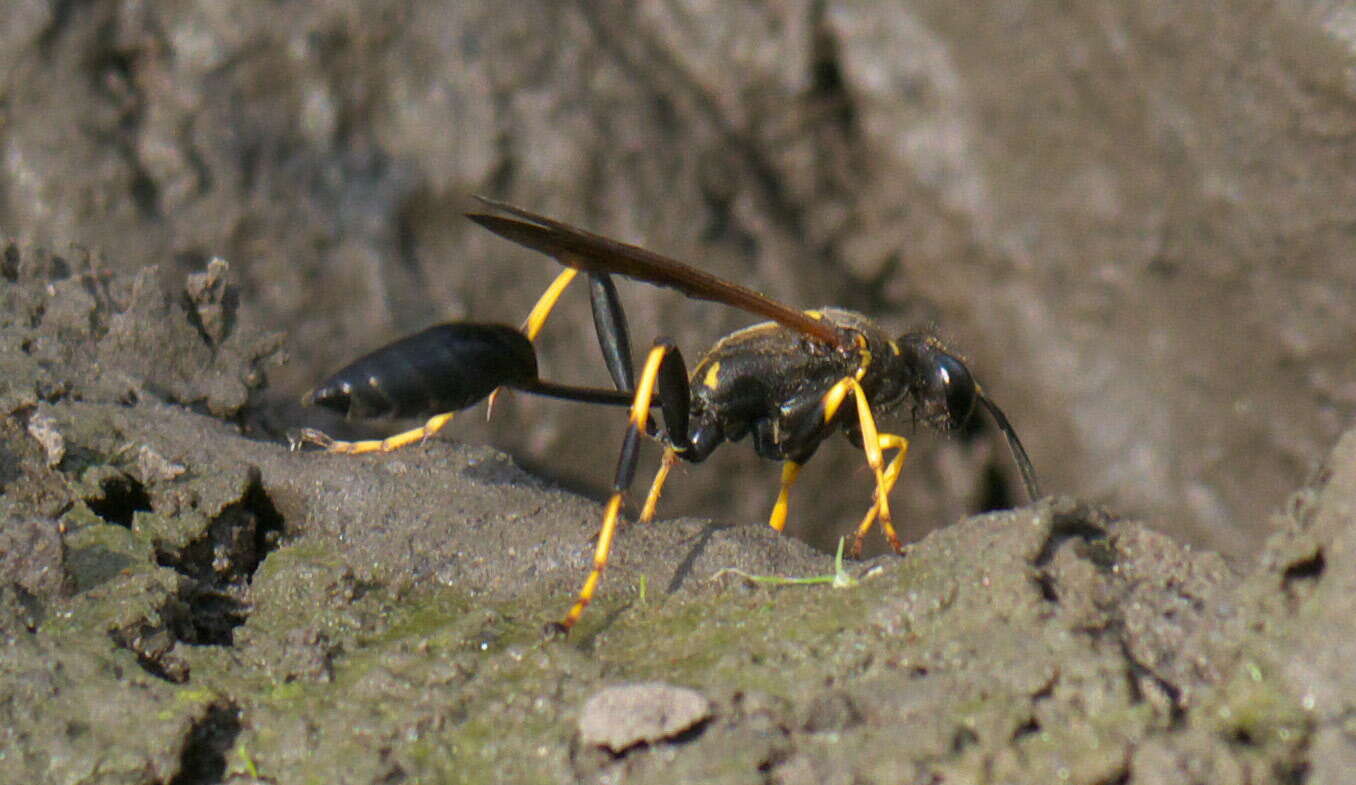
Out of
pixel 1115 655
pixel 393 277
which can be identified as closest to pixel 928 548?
pixel 1115 655

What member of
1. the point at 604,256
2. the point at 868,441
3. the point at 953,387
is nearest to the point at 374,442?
the point at 604,256

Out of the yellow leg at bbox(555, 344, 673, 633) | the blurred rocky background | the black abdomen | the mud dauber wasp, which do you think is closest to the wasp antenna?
the mud dauber wasp

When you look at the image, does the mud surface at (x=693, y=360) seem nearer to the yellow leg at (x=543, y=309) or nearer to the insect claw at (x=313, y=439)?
the insect claw at (x=313, y=439)

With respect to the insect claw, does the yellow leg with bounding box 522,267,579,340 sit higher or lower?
higher

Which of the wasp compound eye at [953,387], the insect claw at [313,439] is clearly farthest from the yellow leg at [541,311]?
the wasp compound eye at [953,387]

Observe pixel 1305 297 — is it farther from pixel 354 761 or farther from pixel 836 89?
pixel 354 761

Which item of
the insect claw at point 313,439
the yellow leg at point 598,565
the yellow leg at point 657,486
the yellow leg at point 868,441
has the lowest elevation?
the insect claw at point 313,439

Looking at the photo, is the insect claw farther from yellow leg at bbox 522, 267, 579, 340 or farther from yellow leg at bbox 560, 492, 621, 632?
yellow leg at bbox 560, 492, 621, 632

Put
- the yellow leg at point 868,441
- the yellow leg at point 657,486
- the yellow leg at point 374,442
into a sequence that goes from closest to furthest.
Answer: the yellow leg at point 868,441, the yellow leg at point 657,486, the yellow leg at point 374,442
